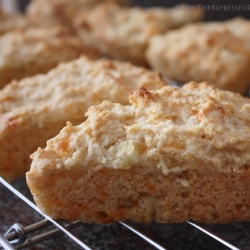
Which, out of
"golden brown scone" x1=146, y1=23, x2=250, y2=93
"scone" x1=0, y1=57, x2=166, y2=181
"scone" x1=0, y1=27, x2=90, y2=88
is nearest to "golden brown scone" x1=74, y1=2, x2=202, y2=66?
"golden brown scone" x1=146, y1=23, x2=250, y2=93

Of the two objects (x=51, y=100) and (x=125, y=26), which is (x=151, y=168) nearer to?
(x=51, y=100)

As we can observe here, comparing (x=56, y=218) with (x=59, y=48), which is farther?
(x=59, y=48)

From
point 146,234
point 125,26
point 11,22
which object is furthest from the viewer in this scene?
point 11,22

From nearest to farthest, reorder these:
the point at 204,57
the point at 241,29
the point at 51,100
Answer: the point at 51,100
the point at 204,57
the point at 241,29

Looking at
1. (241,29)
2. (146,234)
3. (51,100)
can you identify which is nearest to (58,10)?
(241,29)

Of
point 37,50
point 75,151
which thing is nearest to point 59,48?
point 37,50

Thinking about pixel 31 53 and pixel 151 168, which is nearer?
pixel 151 168

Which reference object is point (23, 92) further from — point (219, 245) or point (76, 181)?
point (219, 245)
